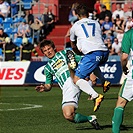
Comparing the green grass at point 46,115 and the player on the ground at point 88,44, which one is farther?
the player on the ground at point 88,44

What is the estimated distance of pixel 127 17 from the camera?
30297 mm

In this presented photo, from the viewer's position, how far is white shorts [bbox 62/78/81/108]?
38.8 ft

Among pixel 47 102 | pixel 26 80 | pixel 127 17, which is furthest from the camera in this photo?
pixel 127 17

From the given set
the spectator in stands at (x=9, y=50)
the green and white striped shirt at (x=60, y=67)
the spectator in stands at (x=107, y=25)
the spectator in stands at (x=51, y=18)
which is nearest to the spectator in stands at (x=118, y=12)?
the spectator in stands at (x=107, y=25)

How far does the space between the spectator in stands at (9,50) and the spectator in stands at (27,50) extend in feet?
1.27

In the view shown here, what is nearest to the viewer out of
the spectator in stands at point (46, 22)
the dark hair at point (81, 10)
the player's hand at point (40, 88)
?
the player's hand at point (40, 88)

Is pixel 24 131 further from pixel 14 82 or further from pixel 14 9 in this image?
pixel 14 9

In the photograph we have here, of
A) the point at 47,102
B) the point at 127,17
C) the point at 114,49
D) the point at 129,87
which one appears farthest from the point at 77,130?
the point at 127,17

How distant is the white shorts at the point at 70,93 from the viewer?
11836mm

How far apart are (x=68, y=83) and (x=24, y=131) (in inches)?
46.0

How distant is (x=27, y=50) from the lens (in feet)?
93.5

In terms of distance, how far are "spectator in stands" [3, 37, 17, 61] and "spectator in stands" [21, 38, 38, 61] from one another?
15.3 inches

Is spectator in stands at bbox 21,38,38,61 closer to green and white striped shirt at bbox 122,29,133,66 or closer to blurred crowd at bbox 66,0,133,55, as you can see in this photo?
blurred crowd at bbox 66,0,133,55

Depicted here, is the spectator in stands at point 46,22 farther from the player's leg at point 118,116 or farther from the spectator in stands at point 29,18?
the player's leg at point 118,116
